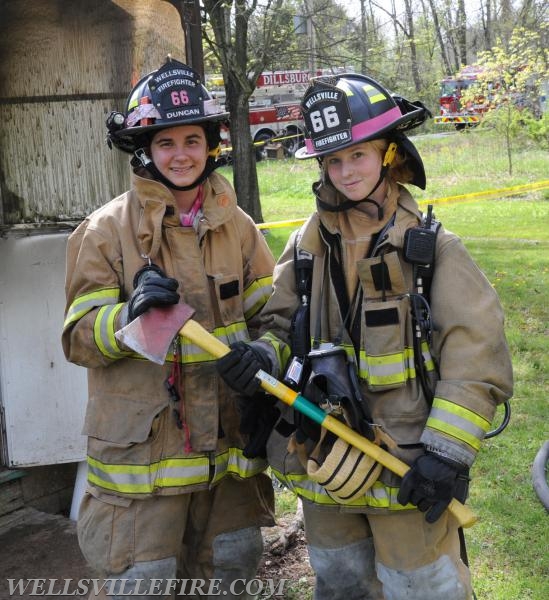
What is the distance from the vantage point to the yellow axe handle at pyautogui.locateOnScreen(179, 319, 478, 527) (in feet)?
7.62

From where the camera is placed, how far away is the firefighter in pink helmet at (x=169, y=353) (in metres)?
2.57

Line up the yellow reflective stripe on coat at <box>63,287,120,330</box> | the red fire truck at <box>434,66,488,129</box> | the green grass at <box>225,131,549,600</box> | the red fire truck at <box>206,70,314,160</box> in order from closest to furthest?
the yellow reflective stripe on coat at <box>63,287,120,330</box>
the green grass at <box>225,131,549,600</box>
the red fire truck at <box>206,70,314,160</box>
the red fire truck at <box>434,66,488,129</box>

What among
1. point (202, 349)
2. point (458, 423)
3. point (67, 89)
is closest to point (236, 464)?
point (202, 349)

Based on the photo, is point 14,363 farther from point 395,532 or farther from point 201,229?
point 395,532

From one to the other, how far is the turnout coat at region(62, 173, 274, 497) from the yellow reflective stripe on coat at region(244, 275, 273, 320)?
138 millimetres

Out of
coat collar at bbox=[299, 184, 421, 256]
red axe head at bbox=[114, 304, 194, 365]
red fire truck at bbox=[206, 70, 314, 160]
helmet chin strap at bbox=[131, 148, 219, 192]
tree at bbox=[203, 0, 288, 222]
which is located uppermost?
red fire truck at bbox=[206, 70, 314, 160]

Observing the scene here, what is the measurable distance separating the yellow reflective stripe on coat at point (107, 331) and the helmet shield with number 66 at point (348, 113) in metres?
0.82

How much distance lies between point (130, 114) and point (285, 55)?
885 centimetres

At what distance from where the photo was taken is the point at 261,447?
2.62 meters

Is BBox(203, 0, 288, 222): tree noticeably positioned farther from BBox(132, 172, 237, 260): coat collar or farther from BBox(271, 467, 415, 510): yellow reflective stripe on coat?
BBox(271, 467, 415, 510): yellow reflective stripe on coat

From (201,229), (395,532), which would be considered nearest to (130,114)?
(201,229)

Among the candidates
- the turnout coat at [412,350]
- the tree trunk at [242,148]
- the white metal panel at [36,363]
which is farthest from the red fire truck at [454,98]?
the turnout coat at [412,350]

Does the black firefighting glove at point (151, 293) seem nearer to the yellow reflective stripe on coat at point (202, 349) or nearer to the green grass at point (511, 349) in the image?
the yellow reflective stripe on coat at point (202, 349)

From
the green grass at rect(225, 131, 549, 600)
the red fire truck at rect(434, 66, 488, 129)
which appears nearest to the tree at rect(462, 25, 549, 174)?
the green grass at rect(225, 131, 549, 600)
